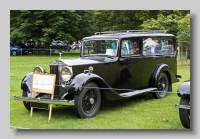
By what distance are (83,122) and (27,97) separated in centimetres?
132

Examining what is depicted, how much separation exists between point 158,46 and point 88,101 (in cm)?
338

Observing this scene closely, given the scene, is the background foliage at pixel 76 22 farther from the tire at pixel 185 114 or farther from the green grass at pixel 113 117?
the tire at pixel 185 114

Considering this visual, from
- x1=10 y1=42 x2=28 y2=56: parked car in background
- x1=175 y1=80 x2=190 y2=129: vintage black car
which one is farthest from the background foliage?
x1=175 y1=80 x2=190 y2=129: vintage black car

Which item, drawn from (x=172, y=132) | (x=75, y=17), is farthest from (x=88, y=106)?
(x=75, y=17)

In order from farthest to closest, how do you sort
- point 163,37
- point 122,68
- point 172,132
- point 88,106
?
point 163,37, point 122,68, point 88,106, point 172,132

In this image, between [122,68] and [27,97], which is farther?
[122,68]

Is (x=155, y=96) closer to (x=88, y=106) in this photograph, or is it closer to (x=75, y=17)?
(x=88, y=106)

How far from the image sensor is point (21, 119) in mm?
6105

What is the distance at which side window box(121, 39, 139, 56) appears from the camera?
23.9 feet

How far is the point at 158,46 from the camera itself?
27.9 ft

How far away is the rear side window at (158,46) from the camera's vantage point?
8039 millimetres

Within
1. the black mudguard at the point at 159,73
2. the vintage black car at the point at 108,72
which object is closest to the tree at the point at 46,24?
the vintage black car at the point at 108,72

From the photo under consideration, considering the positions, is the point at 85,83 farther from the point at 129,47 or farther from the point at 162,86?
the point at 162,86

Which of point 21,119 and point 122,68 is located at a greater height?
point 122,68
